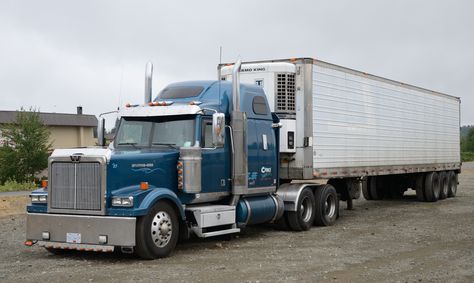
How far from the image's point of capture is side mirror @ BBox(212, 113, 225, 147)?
36.8ft

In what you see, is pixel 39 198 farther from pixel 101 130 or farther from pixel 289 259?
pixel 289 259

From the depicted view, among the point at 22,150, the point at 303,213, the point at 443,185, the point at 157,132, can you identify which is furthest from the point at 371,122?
the point at 22,150

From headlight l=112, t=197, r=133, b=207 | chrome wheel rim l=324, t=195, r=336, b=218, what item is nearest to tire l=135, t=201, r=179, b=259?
headlight l=112, t=197, r=133, b=207

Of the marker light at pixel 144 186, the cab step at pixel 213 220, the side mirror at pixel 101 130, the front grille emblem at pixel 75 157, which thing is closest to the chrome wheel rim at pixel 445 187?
the cab step at pixel 213 220

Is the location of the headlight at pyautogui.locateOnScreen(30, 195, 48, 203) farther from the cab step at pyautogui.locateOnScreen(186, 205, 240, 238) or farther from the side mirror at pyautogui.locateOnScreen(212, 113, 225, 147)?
the side mirror at pyautogui.locateOnScreen(212, 113, 225, 147)

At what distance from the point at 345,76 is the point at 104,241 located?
8.57m

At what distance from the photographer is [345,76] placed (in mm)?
16188

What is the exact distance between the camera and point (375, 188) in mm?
24062

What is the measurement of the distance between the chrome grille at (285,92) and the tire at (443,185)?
458 inches

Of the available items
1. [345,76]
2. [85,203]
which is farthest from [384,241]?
[85,203]

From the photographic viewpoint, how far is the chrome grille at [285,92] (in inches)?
575

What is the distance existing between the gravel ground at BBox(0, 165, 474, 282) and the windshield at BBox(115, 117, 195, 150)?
6.72ft

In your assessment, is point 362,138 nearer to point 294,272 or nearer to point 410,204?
point 410,204

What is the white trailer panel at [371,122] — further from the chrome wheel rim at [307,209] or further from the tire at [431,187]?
the chrome wheel rim at [307,209]
